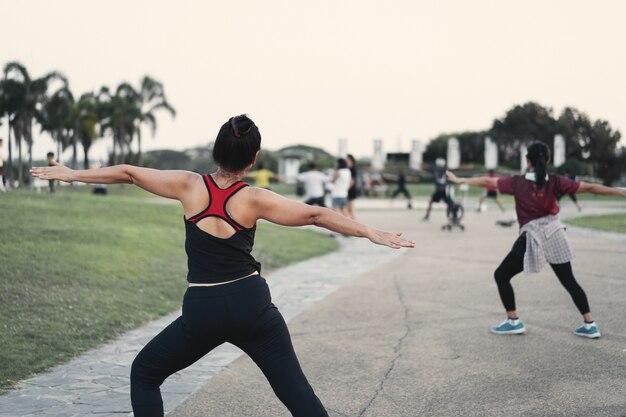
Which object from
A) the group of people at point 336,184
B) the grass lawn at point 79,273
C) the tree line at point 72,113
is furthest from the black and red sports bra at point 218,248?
the tree line at point 72,113

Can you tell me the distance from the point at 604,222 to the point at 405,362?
17.1 meters

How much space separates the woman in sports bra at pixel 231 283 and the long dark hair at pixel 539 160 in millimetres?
3443

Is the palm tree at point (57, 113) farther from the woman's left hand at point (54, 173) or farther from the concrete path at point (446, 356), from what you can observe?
the woman's left hand at point (54, 173)

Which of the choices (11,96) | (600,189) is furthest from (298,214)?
(11,96)

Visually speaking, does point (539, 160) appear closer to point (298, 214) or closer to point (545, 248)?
point (545, 248)

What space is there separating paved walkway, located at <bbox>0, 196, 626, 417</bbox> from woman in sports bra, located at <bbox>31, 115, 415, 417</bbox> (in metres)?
1.43

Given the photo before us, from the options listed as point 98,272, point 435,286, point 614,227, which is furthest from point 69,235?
point 614,227

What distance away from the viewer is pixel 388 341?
21.5 ft

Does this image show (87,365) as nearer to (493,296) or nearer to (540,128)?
(493,296)

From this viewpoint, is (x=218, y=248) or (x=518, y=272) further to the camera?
(x=518, y=272)

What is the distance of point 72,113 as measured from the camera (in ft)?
164

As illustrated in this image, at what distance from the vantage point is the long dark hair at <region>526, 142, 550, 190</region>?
6.28 m

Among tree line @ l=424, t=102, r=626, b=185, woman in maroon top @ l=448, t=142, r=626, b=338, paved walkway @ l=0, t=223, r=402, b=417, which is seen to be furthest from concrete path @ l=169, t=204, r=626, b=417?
tree line @ l=424, t=102, r=626, b=185

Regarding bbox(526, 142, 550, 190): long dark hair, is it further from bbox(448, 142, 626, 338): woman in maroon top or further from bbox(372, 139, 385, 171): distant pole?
bbox(372, 139, 385, 171): distant pole
